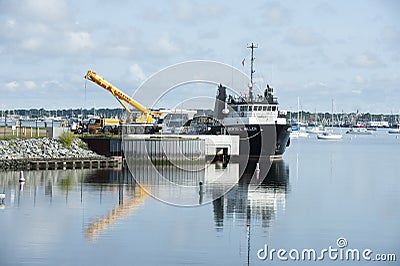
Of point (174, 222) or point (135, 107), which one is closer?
point (174, 222)

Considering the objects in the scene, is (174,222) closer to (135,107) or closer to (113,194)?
(113,194)

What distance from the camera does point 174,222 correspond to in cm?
2984

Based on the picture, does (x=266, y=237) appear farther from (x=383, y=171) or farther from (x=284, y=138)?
(x=284, y=138)

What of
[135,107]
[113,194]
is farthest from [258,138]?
[113,194]

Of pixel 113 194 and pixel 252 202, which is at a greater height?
pixel 113 194

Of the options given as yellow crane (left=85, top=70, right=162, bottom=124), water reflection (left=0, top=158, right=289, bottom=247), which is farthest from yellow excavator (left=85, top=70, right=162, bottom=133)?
water reflection (left=0, top=158, right=289, bottom=247)

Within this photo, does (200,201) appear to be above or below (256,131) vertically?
below

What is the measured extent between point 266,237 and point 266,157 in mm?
40500

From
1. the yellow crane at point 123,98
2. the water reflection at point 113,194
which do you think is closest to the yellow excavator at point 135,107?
the yellow crane at point 123,98

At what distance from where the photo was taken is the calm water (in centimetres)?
2369

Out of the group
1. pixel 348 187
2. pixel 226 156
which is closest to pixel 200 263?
pixel 348 187

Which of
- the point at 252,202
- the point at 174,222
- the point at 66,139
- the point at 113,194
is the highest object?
the point at 66,139

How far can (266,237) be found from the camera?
26953 mm

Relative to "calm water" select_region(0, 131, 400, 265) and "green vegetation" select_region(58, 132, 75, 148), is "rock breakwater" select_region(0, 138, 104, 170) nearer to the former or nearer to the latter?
"green vegetation" select_region(58, 132, 75, 148)
